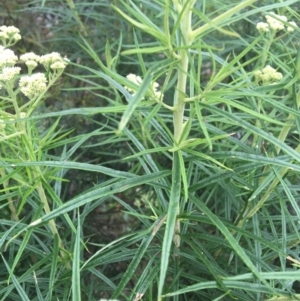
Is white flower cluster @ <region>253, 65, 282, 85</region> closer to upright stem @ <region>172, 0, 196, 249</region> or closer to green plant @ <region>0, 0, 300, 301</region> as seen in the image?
green plant @ <region>0, 0, 300, 301</region>

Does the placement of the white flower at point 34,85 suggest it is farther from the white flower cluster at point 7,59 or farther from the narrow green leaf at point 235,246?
the narrow green leaf at point 235,246

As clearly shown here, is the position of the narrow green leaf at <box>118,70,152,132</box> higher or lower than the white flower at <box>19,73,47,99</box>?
higher

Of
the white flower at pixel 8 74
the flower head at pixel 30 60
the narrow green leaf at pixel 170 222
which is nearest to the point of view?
the narrow green leaf at pixel 170 222

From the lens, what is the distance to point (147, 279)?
2.99 feet

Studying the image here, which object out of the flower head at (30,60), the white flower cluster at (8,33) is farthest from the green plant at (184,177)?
the white flower cluster at (8,33)

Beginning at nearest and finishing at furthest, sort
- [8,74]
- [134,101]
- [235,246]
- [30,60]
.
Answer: [134,101] < [235,246] < [8,74] < [30,60]

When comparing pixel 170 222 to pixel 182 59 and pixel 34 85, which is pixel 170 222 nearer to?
pixel 182 59

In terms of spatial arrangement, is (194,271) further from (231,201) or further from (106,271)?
(106,271)

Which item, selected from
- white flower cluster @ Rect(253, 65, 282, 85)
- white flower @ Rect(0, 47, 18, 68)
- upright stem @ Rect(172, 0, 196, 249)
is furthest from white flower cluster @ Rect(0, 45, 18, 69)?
white flower cluster @ Rect(253, 65, 282, 85)

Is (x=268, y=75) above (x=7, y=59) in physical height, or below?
below

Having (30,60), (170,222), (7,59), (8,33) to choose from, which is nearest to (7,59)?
(7,59)

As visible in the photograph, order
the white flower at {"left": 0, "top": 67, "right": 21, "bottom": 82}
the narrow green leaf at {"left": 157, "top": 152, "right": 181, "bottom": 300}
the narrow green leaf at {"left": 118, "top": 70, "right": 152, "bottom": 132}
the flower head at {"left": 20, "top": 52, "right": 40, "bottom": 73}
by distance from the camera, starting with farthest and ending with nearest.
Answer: the flower head at {"left": 20, "top": 52, "right": 40, "bottom": 73}
the white flower at {"left": 0, "top": 67, "right": 21, "bottom": 82}
the narrow green leaf at {"left": 157, "top": 152, "right": 181, "bottom": 300}
the narrow green leaf at {"left": 118, "top": 70, "right": 152, "bottom": 132}

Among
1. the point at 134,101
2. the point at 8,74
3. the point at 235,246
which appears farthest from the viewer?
the point at 8,74

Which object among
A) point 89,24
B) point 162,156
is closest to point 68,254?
point 162,156
